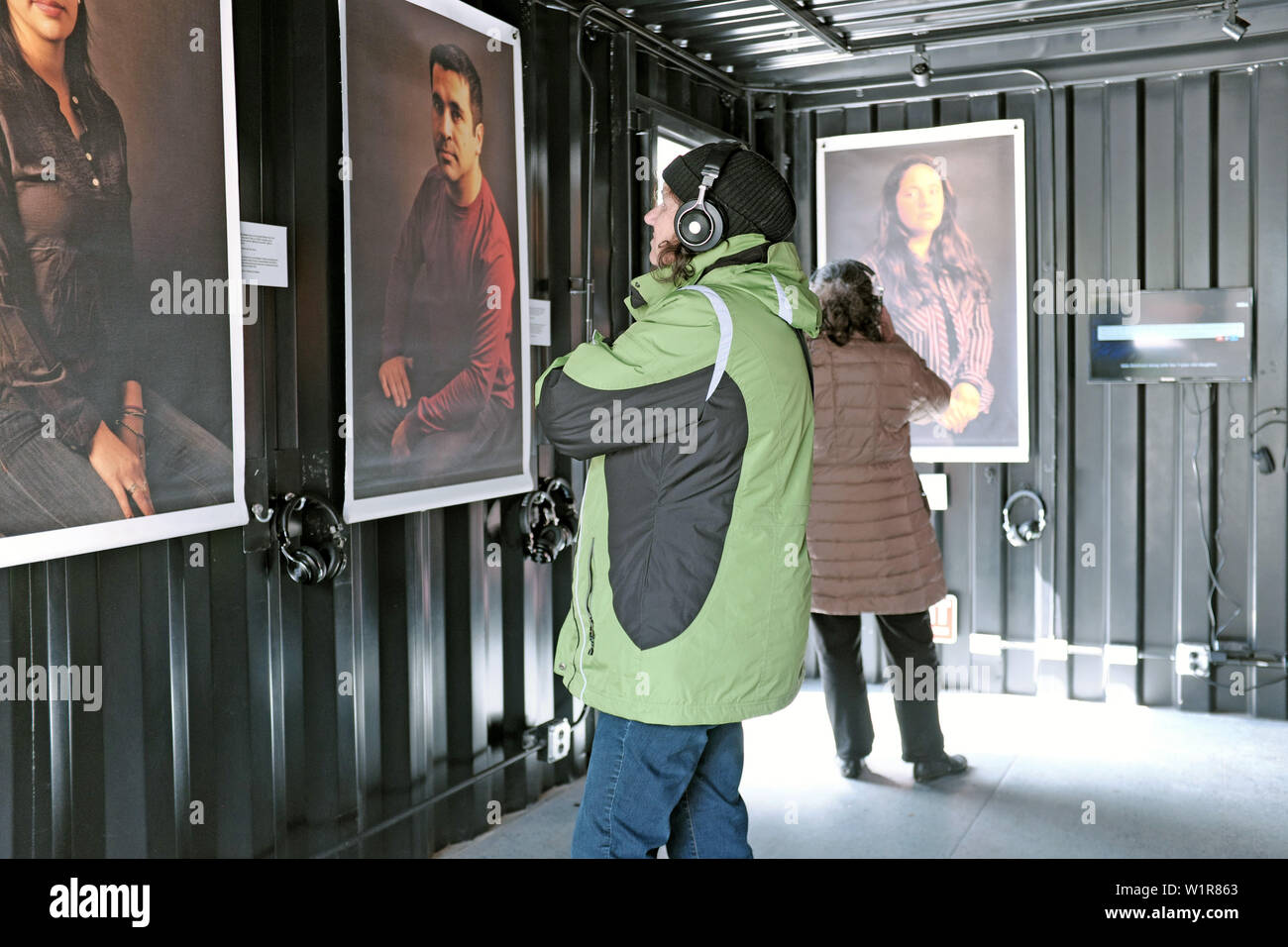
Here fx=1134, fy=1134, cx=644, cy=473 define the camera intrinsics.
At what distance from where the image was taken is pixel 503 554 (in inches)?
168

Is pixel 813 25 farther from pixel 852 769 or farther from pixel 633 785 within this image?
pixel 633 785

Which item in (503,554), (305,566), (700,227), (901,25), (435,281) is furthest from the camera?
(901,25)

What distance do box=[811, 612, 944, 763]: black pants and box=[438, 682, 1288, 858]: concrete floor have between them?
6.5 inches

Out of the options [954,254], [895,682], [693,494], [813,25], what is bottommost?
[895,682]

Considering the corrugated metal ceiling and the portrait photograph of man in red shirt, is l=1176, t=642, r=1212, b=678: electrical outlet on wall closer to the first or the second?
Result: the corrugated metal ceiling

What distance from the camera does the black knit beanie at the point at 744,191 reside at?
241 cm

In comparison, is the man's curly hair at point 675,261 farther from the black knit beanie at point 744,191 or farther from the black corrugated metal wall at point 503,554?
the black corrugated metal wall at point 503,554

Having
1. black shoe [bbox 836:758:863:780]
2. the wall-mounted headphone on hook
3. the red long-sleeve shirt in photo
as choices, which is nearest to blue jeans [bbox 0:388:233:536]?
the red long-sleeve shirt in photo

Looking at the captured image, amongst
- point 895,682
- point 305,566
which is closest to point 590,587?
point 305,566

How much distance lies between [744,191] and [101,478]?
62.1 inches

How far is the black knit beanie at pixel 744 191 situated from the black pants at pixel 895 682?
2410mm

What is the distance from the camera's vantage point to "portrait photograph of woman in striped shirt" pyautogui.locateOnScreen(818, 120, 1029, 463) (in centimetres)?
589

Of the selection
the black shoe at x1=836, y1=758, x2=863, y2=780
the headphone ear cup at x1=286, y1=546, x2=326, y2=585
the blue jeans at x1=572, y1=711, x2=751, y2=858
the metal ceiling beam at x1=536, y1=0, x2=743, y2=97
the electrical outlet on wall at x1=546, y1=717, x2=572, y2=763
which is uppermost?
the metal ceiling beam at x1=536, y1=0, x2=743, y2=97

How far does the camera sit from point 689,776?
2404 mm
